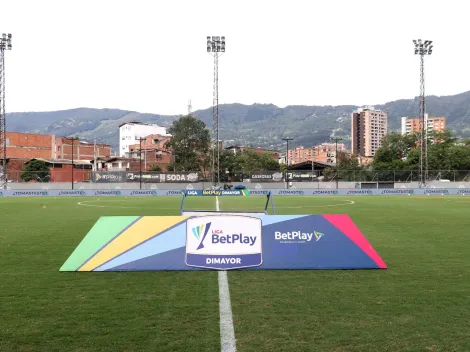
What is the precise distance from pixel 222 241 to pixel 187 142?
8581cm

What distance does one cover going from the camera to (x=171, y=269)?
787 centimetres

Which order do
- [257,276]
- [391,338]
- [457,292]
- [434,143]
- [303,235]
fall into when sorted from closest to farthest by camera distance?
[391,338] → [457,292] → [257,276] → [303,235] → [434,143]

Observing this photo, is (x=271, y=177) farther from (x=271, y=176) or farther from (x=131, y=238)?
(x=131, y=238)

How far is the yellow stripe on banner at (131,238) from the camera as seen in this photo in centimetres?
796

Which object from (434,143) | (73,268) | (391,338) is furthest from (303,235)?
(434,143)

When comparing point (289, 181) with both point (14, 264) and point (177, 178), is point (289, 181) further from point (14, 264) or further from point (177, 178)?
point (14, 264)

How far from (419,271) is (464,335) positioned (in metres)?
3.54

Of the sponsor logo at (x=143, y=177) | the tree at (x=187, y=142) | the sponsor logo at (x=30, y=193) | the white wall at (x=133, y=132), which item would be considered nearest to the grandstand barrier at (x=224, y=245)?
the sponsor logo at (x=30, y=193)

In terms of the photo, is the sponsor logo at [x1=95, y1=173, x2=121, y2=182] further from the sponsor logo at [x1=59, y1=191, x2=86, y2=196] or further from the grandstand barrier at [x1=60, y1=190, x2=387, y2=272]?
the grandstand barrier at [x1=60, y1=190, x2=387, y2=272]

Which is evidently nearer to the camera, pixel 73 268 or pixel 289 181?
pixel 73 268

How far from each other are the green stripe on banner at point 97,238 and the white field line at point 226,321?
2.23 metres

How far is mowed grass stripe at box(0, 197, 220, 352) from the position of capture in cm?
452

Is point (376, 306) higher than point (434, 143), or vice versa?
point (434, 143)

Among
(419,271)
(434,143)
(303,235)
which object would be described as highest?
(434,143)
